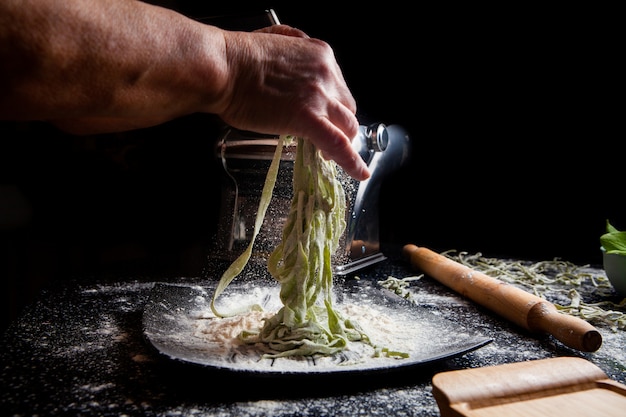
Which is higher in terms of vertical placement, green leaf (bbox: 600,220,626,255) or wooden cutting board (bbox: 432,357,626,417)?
green leaf (bbox: 600,220,626,255)

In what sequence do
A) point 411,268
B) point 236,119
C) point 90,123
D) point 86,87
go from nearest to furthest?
point 86,87, point 236,119, point 90,123, point 411,268

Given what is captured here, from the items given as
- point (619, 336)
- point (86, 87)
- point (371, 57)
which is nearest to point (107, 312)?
point (86, 87)

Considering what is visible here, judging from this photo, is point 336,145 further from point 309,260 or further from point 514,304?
point 514,304

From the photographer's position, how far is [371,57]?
2.33 m

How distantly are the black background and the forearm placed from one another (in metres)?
1.25

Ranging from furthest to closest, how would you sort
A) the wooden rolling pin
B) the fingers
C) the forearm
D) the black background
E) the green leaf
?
the black background, the green leaf, the wooden rolling pin, the fingers, the forearm

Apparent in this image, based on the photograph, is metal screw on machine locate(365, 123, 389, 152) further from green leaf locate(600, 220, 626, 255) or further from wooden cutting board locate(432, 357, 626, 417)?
wooden cutting board locate(432, 357, 626, 417)

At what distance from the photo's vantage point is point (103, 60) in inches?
31.3

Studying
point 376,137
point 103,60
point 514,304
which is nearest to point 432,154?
point 376,137

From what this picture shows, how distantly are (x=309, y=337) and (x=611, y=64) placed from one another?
1724 millimetres

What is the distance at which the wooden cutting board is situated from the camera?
0.76 meters

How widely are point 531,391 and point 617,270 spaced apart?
34.9 inches

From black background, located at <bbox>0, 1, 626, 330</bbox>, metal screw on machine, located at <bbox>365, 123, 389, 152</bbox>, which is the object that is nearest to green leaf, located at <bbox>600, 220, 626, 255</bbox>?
metal screw on machine, located at <bbox>365, 123, 389, 152</bbox>

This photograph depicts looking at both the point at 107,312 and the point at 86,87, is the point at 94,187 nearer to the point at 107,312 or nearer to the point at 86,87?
the point at 107,312
